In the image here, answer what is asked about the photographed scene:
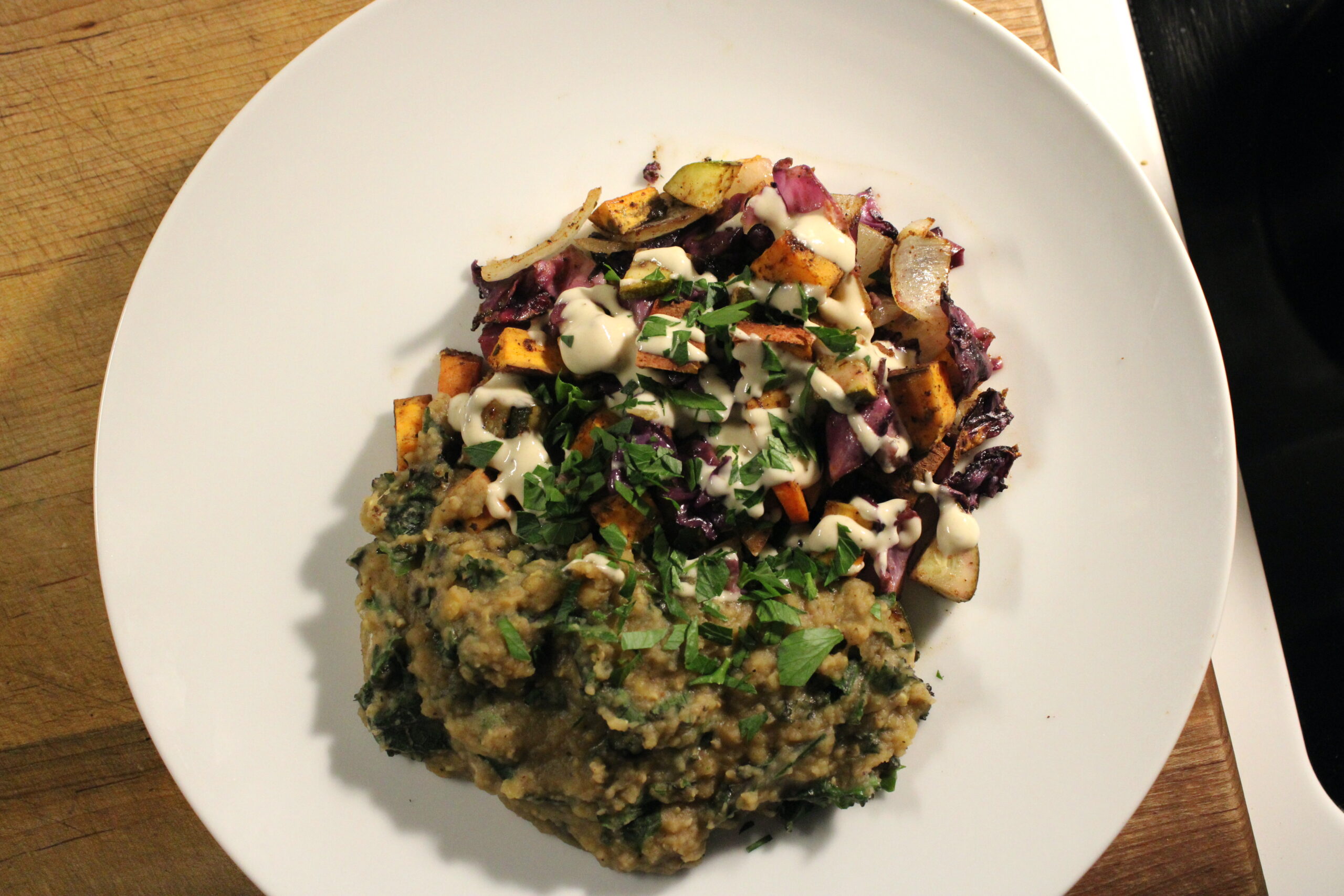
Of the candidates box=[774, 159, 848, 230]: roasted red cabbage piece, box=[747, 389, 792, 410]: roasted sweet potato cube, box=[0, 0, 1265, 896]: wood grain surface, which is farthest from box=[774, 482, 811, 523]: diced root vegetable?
box=[0, 0, 1265, 896]: wood grain surface

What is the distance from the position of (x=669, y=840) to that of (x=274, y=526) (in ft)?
4.70

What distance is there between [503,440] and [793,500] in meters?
0.77

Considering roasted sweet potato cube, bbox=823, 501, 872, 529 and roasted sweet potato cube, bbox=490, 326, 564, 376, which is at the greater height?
roasted sweet potato cube, bbox=490, 326, 564, 376

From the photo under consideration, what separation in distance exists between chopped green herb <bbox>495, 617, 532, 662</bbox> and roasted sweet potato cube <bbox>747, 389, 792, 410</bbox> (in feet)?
2.67

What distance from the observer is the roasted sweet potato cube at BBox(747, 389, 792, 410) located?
217 centimetres

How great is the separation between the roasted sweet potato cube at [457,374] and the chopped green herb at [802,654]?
1.13 meters

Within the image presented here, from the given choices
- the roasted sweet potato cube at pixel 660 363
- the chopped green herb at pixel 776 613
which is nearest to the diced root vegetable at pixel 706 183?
the roasted sweet potato cube at pixel 660 363

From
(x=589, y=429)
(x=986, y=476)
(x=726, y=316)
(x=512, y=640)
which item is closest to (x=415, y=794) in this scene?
(x=512, y=640)

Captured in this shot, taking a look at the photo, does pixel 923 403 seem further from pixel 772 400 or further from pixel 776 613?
pixel 776 613

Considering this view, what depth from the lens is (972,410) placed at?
94.1 inches

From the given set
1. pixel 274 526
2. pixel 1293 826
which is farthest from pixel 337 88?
pixel 1293 826

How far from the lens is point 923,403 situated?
224cm

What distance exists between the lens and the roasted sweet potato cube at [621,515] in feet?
6.97

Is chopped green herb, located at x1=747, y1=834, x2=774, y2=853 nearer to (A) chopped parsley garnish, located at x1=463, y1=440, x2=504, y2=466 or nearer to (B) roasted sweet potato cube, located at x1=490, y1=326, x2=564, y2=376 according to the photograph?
(A) chopped parsley garnish, located at x1=463, y1=440, x2=504, y2=466
